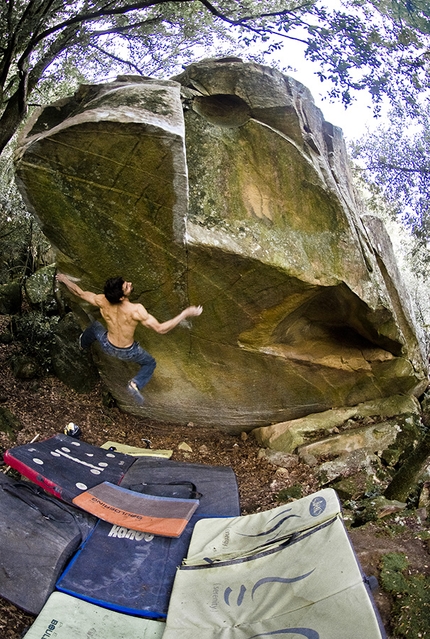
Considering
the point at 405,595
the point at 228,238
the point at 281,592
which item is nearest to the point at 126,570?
the point at 281,592

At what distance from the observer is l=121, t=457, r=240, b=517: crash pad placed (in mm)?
5552

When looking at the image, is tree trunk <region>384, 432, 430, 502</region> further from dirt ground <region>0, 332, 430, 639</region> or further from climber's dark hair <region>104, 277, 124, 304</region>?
climber's dark hair <region>104, 277, 124, 304</region>

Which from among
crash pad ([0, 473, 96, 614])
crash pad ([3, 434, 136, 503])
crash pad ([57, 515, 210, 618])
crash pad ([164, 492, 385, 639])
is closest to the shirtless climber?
crash pad ([3, 434, 136, 503])

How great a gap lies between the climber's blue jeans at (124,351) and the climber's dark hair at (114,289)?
2.70ft

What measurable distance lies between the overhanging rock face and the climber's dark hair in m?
0.79

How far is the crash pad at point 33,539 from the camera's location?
4.09 meters

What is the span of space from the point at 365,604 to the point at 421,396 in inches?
247

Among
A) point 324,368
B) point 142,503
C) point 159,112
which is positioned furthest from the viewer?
point 324,368

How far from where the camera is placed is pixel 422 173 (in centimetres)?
1393

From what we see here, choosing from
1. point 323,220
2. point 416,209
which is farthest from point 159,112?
point 416,209

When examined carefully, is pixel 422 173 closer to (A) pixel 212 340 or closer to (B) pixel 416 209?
(B) pixel 416 209

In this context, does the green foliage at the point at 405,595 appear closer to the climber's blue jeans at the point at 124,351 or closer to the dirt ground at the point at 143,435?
the dirt ground at the point at 143,435

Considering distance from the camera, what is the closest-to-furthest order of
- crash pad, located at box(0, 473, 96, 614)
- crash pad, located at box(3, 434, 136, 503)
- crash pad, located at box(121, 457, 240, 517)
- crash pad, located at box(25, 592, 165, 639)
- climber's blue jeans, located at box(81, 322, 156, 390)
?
Result: 1. crash pad, located at box(25, 592, 165, 639)
2. crash pad, located at box(0, 473, 96, 614)
3. crash pad, located at box(3, 434, 136, 503)
4. crash pad, located at box(121, 457, 240, 517)
5. climber's blue jeans, located at box(81, 322, 156, 390)

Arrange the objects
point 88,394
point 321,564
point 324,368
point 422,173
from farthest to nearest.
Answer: point 422,173 < point 88,394 < point 324,368 < point 321,564
